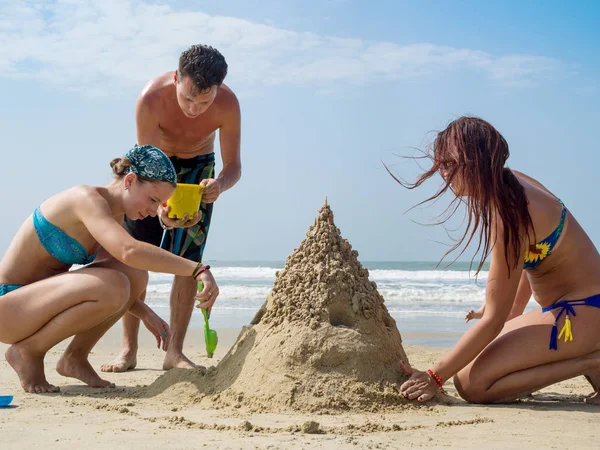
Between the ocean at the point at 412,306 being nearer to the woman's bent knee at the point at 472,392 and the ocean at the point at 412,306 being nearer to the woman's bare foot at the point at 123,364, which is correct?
the woman's bare foot at the point at 123,364

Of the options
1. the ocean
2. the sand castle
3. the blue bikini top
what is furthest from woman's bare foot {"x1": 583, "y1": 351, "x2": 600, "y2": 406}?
the ocean

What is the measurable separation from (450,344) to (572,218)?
3431 millimetres

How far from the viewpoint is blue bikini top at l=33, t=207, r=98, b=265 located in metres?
3.49

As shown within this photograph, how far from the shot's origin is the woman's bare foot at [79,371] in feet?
12.4

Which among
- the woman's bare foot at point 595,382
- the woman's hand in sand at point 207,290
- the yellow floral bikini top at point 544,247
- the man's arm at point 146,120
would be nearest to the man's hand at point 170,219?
the man's arm at point 146,120

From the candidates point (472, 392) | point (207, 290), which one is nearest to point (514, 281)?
point (472, 392)

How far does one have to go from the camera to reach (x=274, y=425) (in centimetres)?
271

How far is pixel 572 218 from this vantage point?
10.9 feet

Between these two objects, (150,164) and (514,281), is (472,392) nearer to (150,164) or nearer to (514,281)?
(514,281)

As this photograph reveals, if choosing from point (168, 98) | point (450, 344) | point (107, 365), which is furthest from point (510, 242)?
point (450, 344)

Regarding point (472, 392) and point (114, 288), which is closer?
point (472, 392)

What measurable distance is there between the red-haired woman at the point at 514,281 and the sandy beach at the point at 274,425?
0.49ft

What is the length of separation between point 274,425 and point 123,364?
7.20 ft

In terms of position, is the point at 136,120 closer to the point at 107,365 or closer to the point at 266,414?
the point at 107,365
